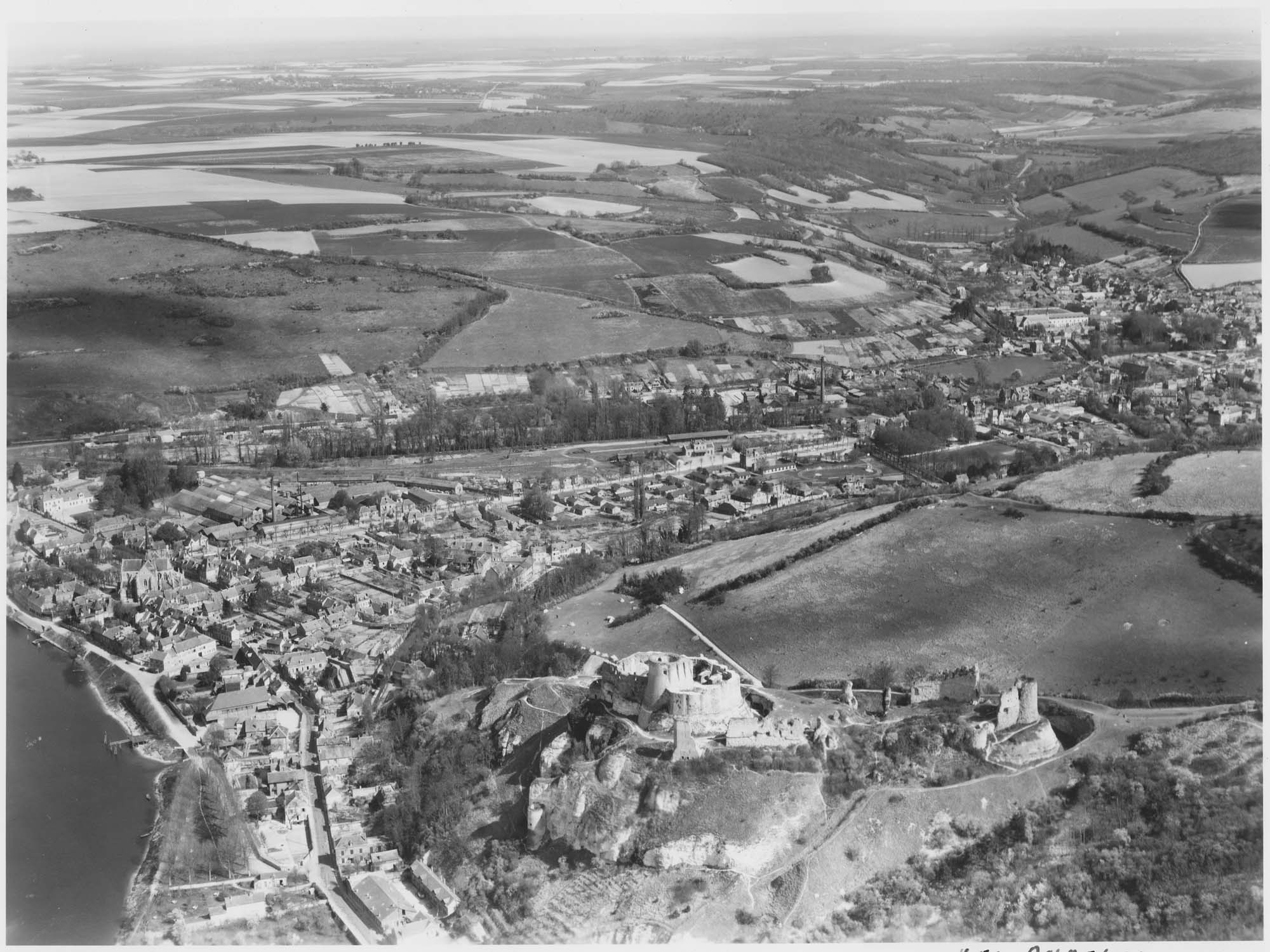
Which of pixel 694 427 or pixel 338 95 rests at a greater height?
pixel 338 95

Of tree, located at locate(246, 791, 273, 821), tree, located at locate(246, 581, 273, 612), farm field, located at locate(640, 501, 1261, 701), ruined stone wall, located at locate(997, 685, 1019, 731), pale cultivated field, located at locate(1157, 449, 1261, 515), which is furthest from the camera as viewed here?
pale cultivated field, located at locate(1157, 449, 1261, 515)

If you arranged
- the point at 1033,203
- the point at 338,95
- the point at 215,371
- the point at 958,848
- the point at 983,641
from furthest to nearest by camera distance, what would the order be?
1. the point at 338,95
2. the point at 1033,203
3. the point at 215,371
4. the point at 983,641
5. the point at 958,848

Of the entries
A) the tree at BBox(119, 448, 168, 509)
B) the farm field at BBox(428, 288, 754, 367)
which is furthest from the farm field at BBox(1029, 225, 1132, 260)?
the tree at BBox(119, 448, 168, 509)

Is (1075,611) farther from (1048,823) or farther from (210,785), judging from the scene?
(210,785)

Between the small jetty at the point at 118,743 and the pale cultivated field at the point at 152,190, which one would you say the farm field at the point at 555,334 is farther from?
the small jetty at the point at 118,743

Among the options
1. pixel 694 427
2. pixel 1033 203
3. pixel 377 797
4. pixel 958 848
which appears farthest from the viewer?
pixel 1033 203

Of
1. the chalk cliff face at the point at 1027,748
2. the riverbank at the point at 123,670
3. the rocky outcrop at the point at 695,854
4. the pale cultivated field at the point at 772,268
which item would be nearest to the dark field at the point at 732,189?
the pale cultivated field at the point at 772,268

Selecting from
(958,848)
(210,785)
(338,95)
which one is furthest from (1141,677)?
(338,95)

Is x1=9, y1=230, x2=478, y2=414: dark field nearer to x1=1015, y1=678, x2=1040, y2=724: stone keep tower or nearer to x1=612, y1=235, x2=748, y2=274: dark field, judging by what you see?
x1=612, y1=235, x2=748, y2=274: dark field
